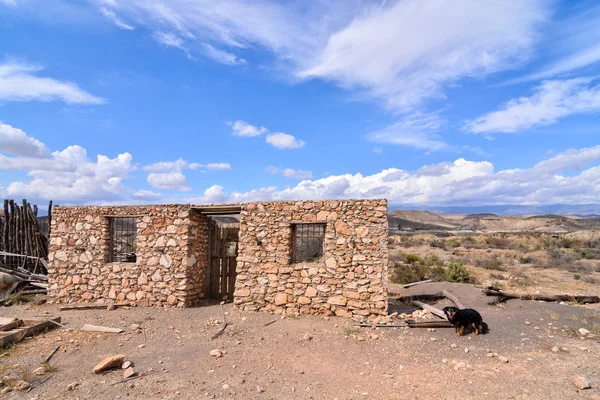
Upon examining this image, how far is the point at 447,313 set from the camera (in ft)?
26.0

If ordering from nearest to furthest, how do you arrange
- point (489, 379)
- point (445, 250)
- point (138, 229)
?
point (489, 379), point (138, 229), point (445, 250)

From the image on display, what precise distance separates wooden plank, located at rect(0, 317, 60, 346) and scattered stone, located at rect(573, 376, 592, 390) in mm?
9552

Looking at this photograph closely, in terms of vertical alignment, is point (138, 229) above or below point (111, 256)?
above

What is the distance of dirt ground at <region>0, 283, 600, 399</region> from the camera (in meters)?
5.26

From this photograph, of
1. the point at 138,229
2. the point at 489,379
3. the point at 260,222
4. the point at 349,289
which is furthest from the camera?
the point at 138,229

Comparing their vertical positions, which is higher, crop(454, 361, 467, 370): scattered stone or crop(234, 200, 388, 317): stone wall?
crop(234, 200, 388, 317): stone wall

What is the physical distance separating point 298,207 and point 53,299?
790 centimetres

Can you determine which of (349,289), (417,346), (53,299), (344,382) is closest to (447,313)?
(417,346)

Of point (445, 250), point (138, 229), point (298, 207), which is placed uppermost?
point (298, 207)

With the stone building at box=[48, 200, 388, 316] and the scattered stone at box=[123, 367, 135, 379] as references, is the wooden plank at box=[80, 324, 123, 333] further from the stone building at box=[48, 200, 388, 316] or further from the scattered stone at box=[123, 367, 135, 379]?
the scattered stone at box=[123, 367, 135, 379]

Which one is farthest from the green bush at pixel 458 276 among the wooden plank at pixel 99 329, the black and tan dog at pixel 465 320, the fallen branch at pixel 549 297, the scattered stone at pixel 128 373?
the scattered stone at pixel 128 373

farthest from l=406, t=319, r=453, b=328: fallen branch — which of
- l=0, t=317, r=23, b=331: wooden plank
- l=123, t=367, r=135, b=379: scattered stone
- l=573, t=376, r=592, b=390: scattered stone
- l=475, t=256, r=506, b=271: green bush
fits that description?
l=475, t=256, r=506, b=271: green bush

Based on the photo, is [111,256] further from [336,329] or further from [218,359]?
[336,329]

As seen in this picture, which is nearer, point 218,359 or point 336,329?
point 218,359
